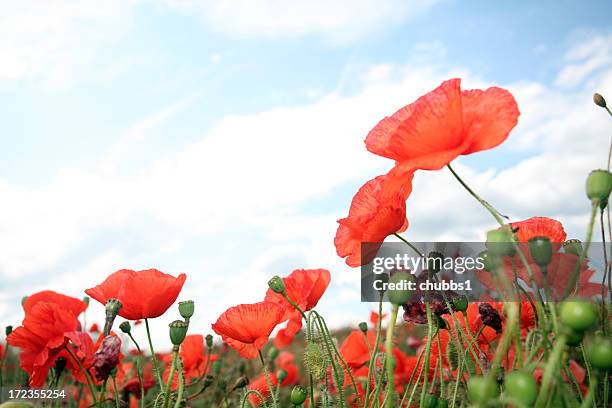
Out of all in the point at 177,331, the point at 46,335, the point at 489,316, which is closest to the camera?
the point at 177,331

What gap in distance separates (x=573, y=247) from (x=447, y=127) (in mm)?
410

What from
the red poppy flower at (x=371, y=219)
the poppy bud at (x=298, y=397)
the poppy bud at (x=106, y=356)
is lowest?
the poppy bud at (x=298, y=397)

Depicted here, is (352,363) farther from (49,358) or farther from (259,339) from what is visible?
(49,358)

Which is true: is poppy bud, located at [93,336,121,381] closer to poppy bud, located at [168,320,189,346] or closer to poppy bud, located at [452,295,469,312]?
poppy bud, located at [168,320,189,346]

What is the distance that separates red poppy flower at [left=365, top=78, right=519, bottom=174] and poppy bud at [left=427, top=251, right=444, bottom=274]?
264mm

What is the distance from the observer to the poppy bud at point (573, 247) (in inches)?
49.1

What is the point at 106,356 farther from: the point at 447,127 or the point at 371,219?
the point at 447,127

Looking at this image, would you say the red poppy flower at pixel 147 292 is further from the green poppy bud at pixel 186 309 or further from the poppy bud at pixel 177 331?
the poppy bud at pixel 177 331

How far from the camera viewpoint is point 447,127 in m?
1.05

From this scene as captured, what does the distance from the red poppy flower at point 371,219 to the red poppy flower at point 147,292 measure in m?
0.37

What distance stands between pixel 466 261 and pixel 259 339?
521mm

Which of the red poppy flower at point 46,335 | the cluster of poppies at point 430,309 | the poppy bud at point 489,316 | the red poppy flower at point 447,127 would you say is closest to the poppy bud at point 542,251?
the cluster of poppies at point 430,309

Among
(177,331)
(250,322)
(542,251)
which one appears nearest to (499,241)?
(542,251)

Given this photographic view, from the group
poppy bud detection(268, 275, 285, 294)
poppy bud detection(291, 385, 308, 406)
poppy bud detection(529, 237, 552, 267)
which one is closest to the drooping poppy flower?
poppy bud detection(268, 275, 285, 294)
